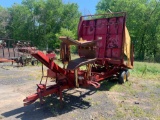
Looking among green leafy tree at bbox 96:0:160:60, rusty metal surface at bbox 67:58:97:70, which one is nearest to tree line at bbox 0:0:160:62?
green leafy tree at bbox 96:0:160:60

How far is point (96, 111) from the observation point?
606cm

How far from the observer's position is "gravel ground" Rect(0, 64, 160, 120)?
225 inches

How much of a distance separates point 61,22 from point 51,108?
39346mm

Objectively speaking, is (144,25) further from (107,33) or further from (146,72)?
(107,33)

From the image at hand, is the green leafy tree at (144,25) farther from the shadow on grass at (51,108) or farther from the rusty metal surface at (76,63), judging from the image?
the rusty metal surface at (76,63)

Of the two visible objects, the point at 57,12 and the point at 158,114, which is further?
the point at 57,12

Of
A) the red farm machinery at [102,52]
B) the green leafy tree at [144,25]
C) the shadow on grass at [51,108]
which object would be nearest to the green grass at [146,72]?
the red farm machinery at [102,52]

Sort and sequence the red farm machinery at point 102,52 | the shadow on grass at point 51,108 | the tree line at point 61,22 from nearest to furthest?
the shadow on grass at point 51,108 → the red farm machinery at point 102,52 → the tree line at point 61,22

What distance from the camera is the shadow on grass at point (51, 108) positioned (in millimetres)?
5655

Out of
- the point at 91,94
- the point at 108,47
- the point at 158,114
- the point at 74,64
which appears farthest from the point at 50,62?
the point at 108,47

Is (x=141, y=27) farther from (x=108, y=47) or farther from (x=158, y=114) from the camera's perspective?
(x=158, y=114)

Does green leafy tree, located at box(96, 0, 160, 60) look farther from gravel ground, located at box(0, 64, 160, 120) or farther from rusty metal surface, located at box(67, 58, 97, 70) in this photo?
rusty metal surface, located at box(67, 58, 97, 70)

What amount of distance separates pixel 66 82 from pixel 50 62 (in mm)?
959

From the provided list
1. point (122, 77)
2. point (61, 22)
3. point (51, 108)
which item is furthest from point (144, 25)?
point (51, 108)
